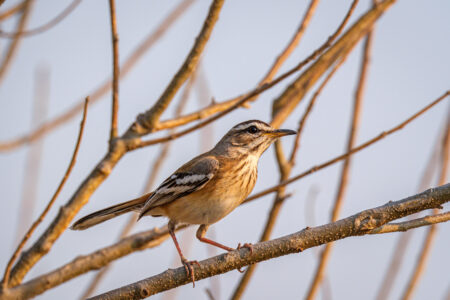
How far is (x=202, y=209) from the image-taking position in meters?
6.19

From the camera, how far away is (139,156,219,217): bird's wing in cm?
630

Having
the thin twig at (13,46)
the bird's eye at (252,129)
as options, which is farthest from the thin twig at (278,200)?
the thin twig at (13,46)

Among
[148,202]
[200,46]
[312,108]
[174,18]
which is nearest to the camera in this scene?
[200,46]

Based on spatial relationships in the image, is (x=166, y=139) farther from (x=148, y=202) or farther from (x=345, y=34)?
(x=345, y=34)

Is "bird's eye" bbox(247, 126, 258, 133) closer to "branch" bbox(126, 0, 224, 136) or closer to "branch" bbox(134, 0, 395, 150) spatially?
"branch" bbox(134, 0, 395, 150)

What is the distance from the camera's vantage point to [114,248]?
5.39 m

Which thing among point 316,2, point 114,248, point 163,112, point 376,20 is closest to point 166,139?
point 163,112

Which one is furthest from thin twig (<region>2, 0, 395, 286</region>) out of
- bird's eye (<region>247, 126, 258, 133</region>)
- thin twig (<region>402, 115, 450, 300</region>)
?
thin twig (<region>402, 115, 450, 300</region>)

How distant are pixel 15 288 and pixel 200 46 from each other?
2.71m

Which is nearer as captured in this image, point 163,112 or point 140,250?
point 163,112

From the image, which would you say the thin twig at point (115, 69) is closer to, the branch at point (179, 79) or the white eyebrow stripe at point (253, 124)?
the branch at point (179, 79)

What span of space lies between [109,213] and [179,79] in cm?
224

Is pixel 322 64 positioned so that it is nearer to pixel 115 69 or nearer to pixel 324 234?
pixel 115 69

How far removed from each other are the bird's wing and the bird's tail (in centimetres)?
22
